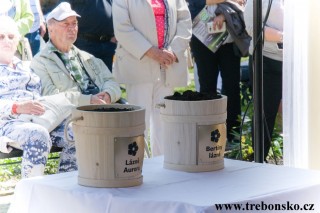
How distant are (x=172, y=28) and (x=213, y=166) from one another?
3.10 metres

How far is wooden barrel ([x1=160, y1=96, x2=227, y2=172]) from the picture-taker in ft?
8.02

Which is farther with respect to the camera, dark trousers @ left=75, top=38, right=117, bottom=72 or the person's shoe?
the person's shoe

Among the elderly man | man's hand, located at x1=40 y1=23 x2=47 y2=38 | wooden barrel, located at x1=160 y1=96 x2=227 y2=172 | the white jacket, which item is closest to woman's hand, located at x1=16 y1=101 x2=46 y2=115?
the elderly man

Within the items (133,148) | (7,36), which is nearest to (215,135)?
(133,148)

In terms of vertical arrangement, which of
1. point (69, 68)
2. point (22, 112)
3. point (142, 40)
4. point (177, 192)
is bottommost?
point (22, 112)

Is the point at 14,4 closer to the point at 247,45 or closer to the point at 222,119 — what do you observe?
the point at 247,45

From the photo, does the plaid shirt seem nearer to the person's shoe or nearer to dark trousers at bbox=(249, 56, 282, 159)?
dark trousers at bbox=(249, 56, 282, 159)

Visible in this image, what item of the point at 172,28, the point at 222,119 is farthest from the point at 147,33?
the point at 222,119

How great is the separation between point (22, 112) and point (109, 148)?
8.86 feet

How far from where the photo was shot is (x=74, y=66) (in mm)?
5102

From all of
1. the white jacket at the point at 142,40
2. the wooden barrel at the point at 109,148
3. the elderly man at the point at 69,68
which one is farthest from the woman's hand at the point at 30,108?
the wooden barrel at the point at 109,148

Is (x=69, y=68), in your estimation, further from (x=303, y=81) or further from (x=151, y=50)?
(x=303, y=81)

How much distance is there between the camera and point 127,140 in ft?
7.43

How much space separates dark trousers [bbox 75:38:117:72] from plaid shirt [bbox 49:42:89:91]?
0.23 metres
